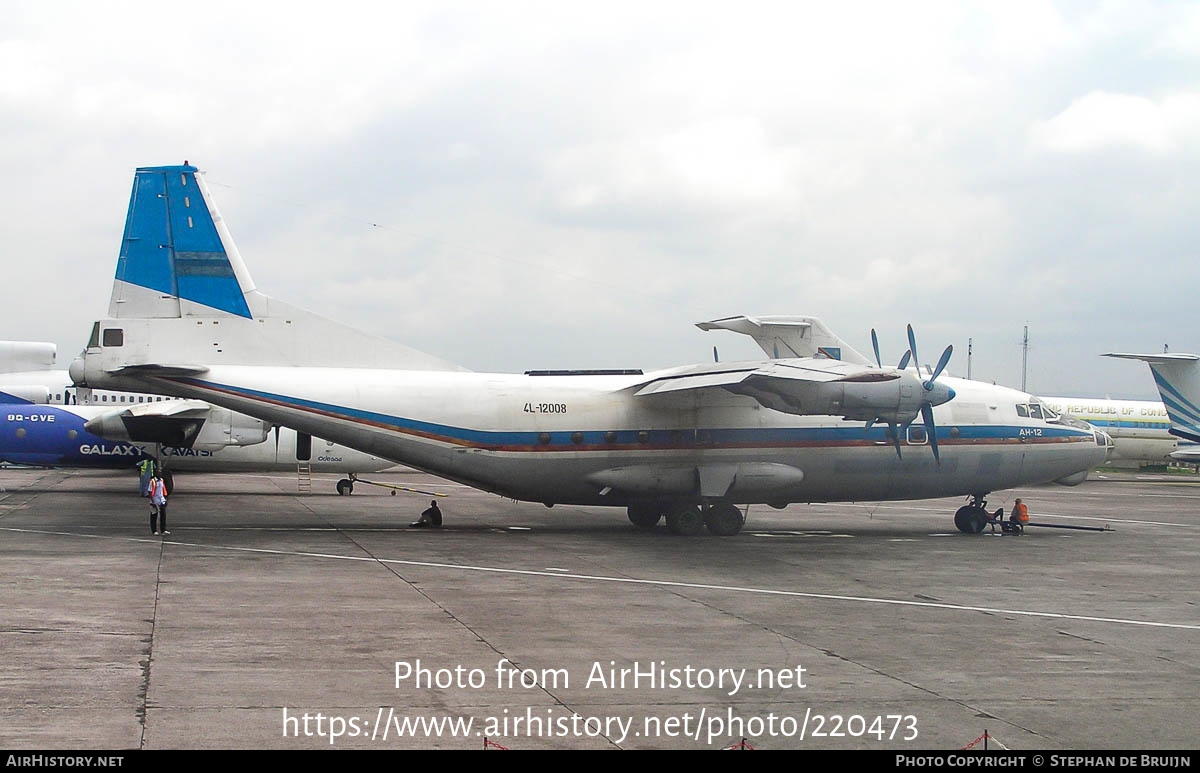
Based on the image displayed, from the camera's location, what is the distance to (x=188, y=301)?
83.7ft

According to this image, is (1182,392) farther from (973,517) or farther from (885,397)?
Result: (885,397)

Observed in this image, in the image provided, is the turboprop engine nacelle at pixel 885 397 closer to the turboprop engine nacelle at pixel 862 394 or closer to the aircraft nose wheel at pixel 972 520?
the turboprop engine nacelle at pixel 862 394

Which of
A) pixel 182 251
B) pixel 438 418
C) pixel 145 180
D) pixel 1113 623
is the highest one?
pixel 145 180

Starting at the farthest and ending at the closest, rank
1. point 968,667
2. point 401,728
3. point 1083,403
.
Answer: point 1083,403, point 968,667, point 401,728

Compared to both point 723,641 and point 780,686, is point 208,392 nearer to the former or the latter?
point 723,641

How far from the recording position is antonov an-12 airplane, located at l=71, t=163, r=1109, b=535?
2472cm

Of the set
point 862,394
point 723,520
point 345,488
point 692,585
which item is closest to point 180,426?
point 345,488

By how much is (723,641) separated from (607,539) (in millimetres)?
12525

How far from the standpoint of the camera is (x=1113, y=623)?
16.0m

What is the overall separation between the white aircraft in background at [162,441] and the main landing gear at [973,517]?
69.6ft

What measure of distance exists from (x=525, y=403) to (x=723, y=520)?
19.2 ft

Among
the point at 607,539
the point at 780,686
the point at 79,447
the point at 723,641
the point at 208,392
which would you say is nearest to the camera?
the point at 780,686

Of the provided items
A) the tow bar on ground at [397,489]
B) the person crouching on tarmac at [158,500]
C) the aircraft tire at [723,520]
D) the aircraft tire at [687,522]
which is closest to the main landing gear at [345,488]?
the tow bar on ground at [397,489]

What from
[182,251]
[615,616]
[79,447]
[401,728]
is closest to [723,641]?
[615,616]
